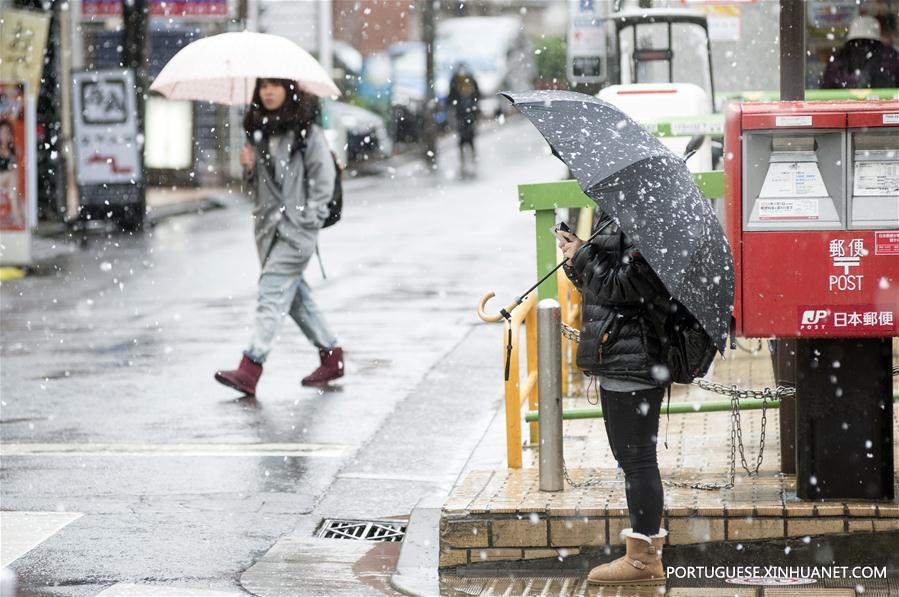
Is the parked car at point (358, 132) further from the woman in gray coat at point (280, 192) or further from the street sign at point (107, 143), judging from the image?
the woman in gray coat at point (280, 192)

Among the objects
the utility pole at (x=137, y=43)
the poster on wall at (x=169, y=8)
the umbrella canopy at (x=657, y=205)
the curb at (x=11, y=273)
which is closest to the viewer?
the umbrella canopy at (x=657, y=205)

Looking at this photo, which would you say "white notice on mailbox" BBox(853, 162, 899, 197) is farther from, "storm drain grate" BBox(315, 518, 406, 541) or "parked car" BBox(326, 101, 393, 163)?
"parked car" BBox(326, 101, 393, 163)

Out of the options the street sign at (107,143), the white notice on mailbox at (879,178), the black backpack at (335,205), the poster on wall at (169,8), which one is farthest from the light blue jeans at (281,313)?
the poster on wall at (169,8)

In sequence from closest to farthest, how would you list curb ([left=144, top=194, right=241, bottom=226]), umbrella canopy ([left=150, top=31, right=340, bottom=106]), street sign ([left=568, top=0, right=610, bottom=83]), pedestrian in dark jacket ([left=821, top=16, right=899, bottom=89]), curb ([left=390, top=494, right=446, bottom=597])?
curb ([left=390, top=494, right=446, bottom=597]) → umbrella canopy ([left=150, top=31, right=340, bottom=106]) → pedestrian in dark jacket ([left=821, top=16, right=899, bottom=89]) → street sign ([left=568, top=0, right=610, bottom=83]) → curb ([left=144, top=194, right=241, bottom=226])

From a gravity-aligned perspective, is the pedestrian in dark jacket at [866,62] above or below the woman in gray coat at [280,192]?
above

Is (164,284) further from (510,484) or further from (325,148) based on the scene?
(510,484)

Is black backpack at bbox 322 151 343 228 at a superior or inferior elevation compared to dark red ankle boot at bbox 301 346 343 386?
superior

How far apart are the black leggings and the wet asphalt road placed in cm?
163

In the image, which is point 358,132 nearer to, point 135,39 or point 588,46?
point 135,39

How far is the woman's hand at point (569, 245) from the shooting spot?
569 cm

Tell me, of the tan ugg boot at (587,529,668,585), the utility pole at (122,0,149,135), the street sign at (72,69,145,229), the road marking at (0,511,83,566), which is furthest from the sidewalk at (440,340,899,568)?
the utility pole at (122,0,149,135)

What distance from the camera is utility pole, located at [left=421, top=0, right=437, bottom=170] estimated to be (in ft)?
118

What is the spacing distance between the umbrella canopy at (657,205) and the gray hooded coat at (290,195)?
15.6 ft

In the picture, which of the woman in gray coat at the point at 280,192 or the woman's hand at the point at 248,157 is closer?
the woman's hand at the point at 248,157
